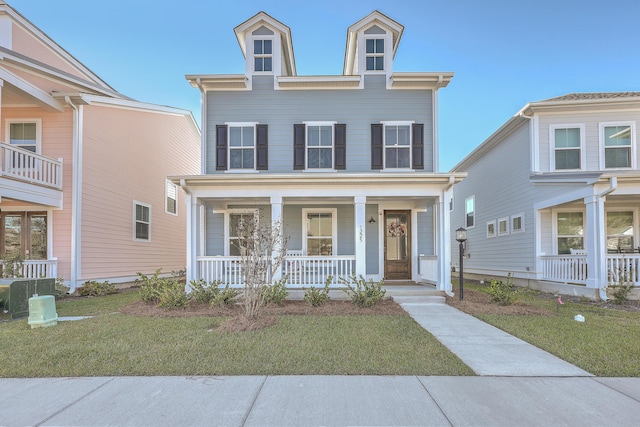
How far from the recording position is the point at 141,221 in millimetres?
13141

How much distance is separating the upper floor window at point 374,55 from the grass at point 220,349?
7677 mm

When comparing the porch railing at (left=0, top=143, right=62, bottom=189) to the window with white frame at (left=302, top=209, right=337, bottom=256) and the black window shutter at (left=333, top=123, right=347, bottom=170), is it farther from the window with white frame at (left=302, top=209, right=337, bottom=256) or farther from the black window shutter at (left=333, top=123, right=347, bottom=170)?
the black window shutter at (left=333, top=123, right=347, bottom=170)

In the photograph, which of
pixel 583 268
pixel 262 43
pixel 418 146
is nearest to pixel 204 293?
pixel 418 146

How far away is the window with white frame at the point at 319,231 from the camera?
10.8 metres

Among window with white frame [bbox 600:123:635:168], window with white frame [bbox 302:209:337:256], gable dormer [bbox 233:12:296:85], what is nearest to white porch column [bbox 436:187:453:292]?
window with white frame [bbox 302:209:337:256]

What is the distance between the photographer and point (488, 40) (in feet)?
61.0

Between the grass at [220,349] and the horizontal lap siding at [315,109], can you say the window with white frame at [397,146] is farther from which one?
the grass at [220,349]

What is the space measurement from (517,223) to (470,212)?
14.3 ft

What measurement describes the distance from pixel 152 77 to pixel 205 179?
2273 cm

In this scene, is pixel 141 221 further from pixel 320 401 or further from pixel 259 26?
pixel 320 401

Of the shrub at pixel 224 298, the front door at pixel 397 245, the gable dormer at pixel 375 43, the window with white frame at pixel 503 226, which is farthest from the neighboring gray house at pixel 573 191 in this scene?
the shrub at pixel 224 298

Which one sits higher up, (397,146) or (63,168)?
(397,146)

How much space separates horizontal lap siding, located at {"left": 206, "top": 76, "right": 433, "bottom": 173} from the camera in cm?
1067

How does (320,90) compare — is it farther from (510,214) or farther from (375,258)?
(510,214)
